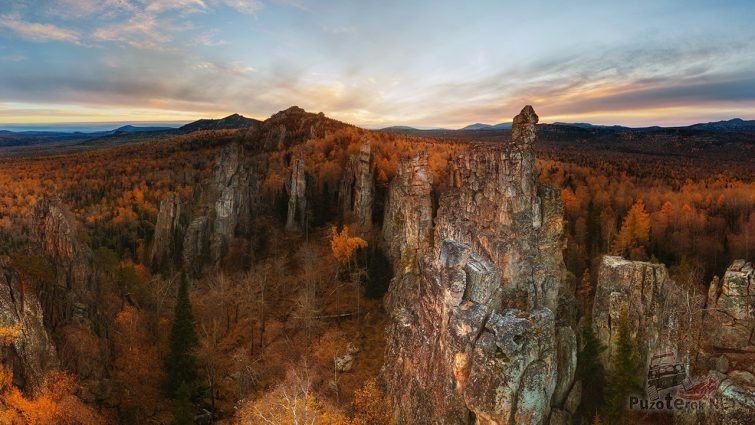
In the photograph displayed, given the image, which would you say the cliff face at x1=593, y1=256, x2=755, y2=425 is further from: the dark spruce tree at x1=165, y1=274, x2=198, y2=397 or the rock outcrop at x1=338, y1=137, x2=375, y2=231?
the rock outcrop at x1=338, y1=137, x2=375, y2=231

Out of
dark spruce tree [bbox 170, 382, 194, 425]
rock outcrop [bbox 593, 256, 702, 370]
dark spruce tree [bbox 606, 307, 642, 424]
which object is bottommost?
Answer: dark spruce tree [bbox 170, 382, 194, 425]

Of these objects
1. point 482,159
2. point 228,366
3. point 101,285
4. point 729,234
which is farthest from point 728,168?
point 101,285

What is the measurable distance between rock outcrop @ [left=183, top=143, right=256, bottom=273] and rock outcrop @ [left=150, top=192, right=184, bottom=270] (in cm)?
231

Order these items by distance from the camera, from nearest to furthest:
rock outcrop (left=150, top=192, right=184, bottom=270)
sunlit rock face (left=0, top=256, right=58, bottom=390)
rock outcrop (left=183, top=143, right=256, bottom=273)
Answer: sunlit rock face (left=0, top=256, right=58, bottom=390), rock outcrop (left=183, top=143, right=256, bottom=273), rock outcrop (left=150, top=192, right=184, bottom=270)

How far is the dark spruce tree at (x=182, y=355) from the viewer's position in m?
40.3

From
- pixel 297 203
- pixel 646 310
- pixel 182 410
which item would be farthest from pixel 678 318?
pixel 297 203

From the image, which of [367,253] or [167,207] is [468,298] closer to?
[367,253]

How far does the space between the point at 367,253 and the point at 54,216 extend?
129 ft

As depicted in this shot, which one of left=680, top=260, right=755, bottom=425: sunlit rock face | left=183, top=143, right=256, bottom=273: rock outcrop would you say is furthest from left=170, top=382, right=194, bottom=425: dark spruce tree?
left=183, top=143, right=256, bottom=273: rock outcrop

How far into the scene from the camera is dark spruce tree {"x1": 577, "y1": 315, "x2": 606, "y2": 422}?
28431mm

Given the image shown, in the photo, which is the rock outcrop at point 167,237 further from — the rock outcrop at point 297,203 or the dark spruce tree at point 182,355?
the dark spruce tree at point 182,355

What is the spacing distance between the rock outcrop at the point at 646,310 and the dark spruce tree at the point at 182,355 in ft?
119

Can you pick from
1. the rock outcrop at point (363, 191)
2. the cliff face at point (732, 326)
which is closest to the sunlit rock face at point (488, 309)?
the cliff face at point (732, 326)

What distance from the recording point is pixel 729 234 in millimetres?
70562
